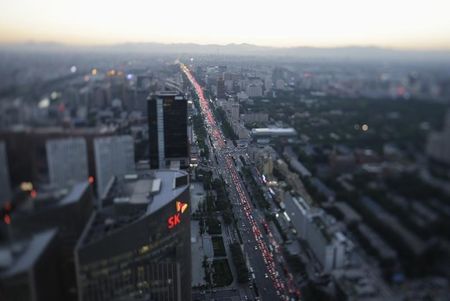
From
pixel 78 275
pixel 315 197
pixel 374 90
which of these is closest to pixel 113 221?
pixel 78 275

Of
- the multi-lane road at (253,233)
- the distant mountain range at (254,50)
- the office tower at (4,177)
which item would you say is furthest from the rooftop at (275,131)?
the office tower at (4,177)

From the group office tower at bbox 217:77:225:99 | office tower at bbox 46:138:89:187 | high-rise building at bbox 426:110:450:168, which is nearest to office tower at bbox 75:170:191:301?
office tower at bbox 46:138:89:187

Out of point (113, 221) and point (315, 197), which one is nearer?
point (113, 221)

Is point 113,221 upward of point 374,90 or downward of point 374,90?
downward

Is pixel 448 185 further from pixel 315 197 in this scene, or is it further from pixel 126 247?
pixel 126 247

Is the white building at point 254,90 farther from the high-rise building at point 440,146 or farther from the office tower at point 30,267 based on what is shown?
the office tower at point 30,267
